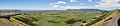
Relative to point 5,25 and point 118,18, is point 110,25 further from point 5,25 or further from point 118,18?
point 5,25

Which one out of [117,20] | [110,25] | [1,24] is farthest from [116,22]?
[1,24]

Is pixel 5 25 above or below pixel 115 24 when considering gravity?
below

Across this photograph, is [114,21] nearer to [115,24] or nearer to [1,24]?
[115,24]

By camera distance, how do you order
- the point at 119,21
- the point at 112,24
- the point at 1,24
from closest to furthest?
the point at 119,21
the point at 112,24
the point at 1,24

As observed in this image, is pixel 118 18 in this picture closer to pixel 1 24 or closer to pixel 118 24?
pixel 118 24

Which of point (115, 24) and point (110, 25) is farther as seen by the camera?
point (110, 25)

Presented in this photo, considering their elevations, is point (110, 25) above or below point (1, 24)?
above

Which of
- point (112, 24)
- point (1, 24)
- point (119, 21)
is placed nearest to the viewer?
point (119, 21)

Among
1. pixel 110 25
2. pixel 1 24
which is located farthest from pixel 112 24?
pixel 1 24
